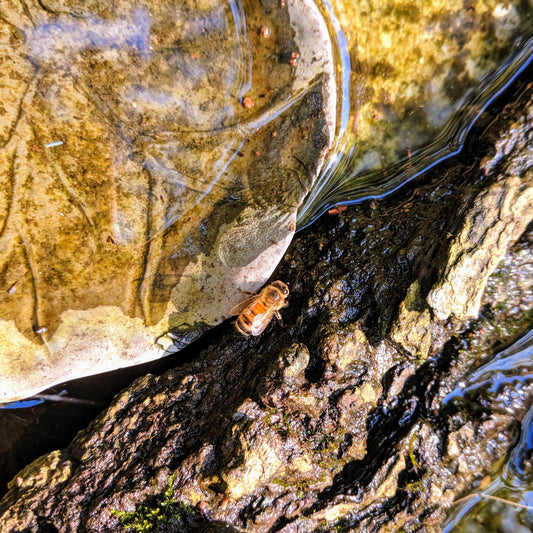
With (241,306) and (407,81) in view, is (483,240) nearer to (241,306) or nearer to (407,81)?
(407,81)

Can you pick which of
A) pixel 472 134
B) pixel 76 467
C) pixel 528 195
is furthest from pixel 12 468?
pixel 472 134

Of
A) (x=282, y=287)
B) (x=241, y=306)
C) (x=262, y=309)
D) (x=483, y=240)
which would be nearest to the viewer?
(x=483, y=240)

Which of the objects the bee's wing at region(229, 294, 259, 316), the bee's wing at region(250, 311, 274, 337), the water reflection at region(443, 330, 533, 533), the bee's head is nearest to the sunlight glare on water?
the bee's head

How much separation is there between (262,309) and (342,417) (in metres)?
0.91

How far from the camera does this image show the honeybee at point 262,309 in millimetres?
2658

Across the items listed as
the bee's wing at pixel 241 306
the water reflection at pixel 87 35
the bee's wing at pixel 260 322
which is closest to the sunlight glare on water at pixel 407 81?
the bee's wing at pixel 241 306

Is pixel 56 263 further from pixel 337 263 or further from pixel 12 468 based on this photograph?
pixel 337 263

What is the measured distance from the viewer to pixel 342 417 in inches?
90.5

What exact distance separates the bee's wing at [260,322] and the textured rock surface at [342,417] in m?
0.12

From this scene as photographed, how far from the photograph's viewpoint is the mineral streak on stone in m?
2.59

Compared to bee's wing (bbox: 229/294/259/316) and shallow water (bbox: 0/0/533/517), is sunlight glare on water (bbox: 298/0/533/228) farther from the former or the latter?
bee's wing (bbox: 229/294/259/316)

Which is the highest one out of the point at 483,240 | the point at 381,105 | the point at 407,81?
the point at 407,81

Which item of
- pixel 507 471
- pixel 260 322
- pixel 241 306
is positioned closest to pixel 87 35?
pixel 241 306

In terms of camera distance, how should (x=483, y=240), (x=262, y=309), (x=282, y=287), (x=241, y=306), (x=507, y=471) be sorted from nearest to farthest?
(x=483, y=240), (x=507, y=471), (x=262, y=309), (x=282, y=287), (x=241, y=306)
